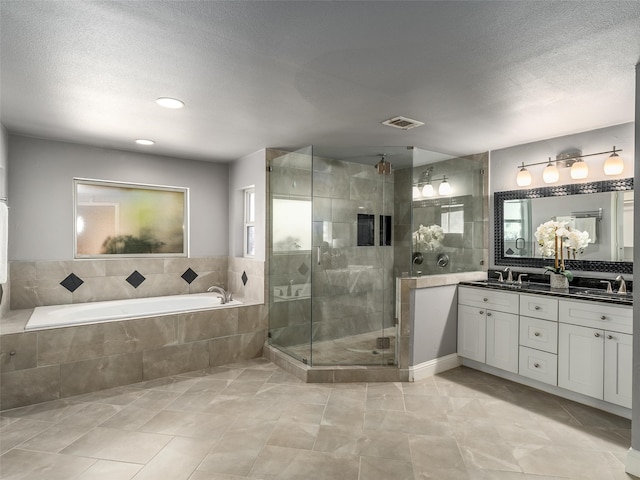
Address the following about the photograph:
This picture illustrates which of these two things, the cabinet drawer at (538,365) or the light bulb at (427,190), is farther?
the light bulb at (427,190)

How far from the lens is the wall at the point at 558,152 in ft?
10.4

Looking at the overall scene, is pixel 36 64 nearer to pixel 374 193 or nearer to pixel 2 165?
pixel 2 165

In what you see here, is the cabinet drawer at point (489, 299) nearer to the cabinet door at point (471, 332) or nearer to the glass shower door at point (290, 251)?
the cabinet door at point (471, 332)

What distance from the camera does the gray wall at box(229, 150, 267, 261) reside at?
13.9ft

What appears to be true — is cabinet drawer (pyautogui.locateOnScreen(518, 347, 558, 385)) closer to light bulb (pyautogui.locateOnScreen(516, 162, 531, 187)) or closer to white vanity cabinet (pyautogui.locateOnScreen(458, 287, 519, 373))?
white vanity cabinet (pyautogui.locateOnScreen(458, 287, 519, 373))

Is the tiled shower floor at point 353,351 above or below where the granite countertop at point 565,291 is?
below

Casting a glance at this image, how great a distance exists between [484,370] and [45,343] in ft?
13.4

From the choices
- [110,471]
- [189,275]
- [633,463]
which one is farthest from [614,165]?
[189,275]

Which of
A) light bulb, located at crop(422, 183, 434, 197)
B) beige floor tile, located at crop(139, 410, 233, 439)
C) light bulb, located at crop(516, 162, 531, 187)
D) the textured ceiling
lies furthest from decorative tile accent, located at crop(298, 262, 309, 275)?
light bulb, located at crop(516, 162, 531, 187)

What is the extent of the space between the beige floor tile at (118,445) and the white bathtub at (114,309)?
3.68 ft

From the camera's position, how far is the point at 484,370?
12.3 ft

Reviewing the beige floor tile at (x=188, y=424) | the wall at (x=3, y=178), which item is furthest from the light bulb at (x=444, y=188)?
the wall at (x=3, y=178)

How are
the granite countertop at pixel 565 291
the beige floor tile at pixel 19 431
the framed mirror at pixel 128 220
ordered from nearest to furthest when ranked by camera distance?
1. the beige floor tile at pixel 19 431
2. the granite countertop at pixel 565 291
3. the framed mirror at pixel 128 220

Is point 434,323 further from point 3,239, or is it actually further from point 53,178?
point 53,178
